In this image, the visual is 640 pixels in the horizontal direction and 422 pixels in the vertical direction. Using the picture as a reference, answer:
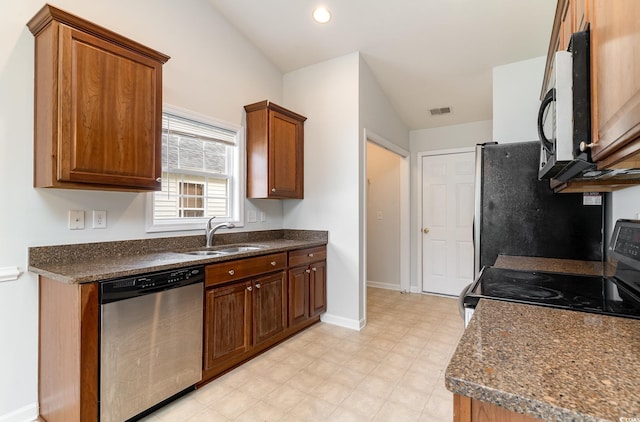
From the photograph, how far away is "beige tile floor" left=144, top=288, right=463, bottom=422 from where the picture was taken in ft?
6.40

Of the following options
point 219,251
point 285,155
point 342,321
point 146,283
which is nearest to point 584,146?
point 146,283

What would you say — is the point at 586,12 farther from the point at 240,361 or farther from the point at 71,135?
the point at 240,361

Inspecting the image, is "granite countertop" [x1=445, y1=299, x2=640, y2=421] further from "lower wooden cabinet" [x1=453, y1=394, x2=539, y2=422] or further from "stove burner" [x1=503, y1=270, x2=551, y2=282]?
"stove burner" [x1=503, y1=270, x2=551, y2=282]

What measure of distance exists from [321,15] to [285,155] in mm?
1357

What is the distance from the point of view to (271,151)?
3.24 m

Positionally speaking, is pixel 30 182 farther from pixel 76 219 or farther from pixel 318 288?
pixel 318 288

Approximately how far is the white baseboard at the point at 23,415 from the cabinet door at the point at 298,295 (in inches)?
72.0

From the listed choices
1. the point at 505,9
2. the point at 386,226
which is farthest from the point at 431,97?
the point at 386,226

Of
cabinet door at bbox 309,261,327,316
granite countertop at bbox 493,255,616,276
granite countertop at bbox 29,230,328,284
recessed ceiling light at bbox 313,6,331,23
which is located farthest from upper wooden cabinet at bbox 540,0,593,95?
cabinet door at bbox 309,261,327,316

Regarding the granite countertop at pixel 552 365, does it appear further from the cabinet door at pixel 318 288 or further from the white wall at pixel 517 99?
Answer: the white wall at pixel 517 99

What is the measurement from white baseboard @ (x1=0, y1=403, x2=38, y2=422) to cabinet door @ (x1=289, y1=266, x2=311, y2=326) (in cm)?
183

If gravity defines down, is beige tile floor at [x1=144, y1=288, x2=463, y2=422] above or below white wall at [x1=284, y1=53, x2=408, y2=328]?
below

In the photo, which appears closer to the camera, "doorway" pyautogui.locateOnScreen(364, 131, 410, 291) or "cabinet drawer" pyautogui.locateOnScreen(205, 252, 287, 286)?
"cabinet drawer" pyautogui.locateOnScreen(205, 252, 287, 286)

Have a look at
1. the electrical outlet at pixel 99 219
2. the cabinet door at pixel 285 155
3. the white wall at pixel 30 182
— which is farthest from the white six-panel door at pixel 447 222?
the electrical outlet at pixel 99 219
